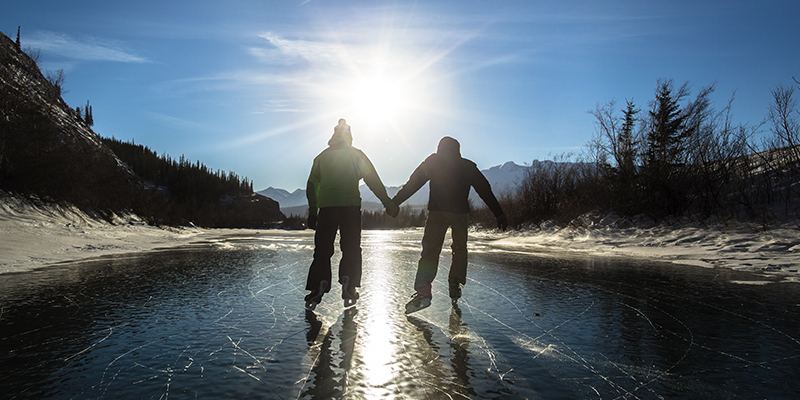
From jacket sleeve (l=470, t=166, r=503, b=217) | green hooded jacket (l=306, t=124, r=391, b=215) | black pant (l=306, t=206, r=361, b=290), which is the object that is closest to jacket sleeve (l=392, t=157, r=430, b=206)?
green hooded jacket (l=306, t=124, r=391, b=215)

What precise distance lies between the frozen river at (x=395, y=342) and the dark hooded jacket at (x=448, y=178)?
1.13 metres

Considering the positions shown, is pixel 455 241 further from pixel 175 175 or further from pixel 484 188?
pixel 175 175

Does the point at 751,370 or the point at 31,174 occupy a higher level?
the point at 31,174

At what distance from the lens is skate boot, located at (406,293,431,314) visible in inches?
166

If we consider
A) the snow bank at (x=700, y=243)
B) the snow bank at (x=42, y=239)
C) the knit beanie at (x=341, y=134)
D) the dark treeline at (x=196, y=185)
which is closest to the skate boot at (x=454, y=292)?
the knit beanie at (x=341, y=134)

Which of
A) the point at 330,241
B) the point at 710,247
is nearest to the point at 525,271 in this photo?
the point at 330,241

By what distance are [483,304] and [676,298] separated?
7.80ft

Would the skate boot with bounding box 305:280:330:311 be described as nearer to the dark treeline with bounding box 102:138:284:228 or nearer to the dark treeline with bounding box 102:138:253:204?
the dark treeline with bounding box 102:138:284:228

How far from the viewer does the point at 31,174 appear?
1702 centimetres

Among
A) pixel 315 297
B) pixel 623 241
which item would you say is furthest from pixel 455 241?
pixel 623 241

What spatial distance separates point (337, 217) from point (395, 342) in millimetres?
1862

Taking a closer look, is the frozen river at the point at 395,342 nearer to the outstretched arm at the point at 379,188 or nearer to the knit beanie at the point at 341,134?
the outstretched arm at the point at 379,188

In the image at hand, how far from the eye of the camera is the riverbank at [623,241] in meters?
8.45

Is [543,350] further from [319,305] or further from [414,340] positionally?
[319,305]
